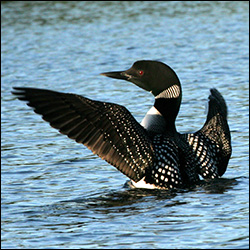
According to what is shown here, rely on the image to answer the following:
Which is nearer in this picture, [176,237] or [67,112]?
[176,237]

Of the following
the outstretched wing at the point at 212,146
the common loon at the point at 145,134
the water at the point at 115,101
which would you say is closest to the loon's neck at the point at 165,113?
the common loon at the point at 145,134

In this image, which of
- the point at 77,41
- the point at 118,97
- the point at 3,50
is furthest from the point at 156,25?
the point at 118,97

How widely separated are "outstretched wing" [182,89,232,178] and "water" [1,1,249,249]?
0.17 meters

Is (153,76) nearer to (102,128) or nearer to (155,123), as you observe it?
(155,123)

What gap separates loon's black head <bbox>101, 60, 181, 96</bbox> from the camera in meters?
6.59

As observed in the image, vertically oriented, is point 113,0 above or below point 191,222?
above

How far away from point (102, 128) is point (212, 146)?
119 cm

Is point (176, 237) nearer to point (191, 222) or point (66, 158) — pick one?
point (191, 222)

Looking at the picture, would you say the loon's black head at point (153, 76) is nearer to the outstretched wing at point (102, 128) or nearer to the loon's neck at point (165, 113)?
the loon's neck at point (165, 113)

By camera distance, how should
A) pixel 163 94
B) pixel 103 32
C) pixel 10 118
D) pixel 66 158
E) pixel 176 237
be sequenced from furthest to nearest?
pixel 103 32
pixel 10 118
pixel 66 158
pixel 163 94
pixel 176 237

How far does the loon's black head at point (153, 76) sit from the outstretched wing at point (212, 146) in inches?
20.0

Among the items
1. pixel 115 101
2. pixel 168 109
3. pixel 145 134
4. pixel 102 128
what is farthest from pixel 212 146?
pixel 115 101

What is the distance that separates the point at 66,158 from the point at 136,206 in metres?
2.13

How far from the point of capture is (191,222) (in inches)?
210
